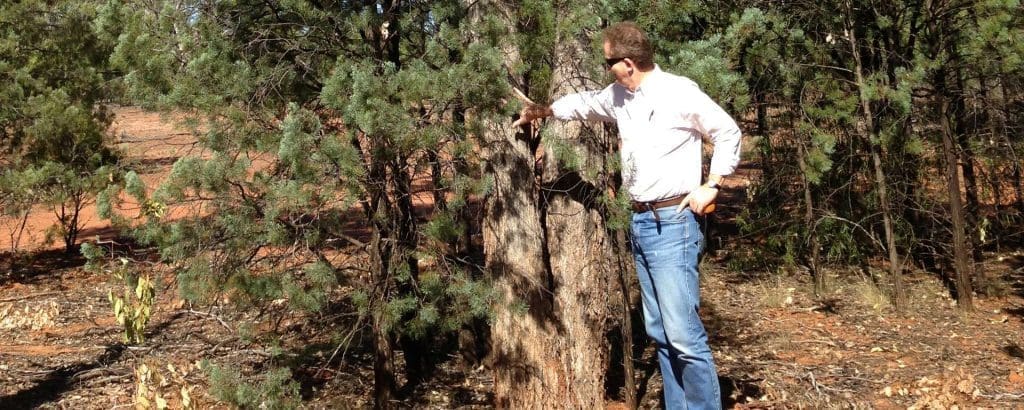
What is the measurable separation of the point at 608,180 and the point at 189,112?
209 cm

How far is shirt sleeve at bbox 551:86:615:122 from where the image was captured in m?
4.13

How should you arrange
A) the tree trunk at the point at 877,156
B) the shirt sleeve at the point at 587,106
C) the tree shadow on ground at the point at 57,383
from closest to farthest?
the shirt sleeve at the point at 587,106, the tree shadow on ground at the point at 57,383, the tree trunk at the point at 877,156

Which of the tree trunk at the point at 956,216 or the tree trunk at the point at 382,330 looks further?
the tree trunk at the point at 956,216

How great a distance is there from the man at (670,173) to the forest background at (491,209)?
1.82 ft

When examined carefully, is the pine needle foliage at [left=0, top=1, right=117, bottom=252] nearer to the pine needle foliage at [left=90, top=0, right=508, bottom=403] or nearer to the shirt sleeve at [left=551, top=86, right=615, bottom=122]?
the pine needle foliage at [left=90, top=0, right=508, bottom=403]

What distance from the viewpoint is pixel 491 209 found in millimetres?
4938

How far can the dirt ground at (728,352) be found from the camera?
5.98m

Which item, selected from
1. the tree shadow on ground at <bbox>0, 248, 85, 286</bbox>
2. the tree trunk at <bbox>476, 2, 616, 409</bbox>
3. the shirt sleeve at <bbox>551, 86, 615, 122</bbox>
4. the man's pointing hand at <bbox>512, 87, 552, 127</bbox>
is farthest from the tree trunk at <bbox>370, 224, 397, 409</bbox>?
the tree shadow on ground at <bbox>0, 248, 85, 286</bbox>

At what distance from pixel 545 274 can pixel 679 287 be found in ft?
3.91

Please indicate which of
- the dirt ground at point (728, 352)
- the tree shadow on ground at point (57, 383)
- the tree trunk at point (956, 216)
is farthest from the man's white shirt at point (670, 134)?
the tree trunk at point (956, 216)

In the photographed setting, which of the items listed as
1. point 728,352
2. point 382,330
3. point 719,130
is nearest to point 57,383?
point 382,330

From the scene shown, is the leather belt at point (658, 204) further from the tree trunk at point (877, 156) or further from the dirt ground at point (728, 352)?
the tree trunk at point (877, 156)

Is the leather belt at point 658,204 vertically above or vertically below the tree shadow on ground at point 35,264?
above

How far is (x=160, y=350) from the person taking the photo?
25.4 feet
